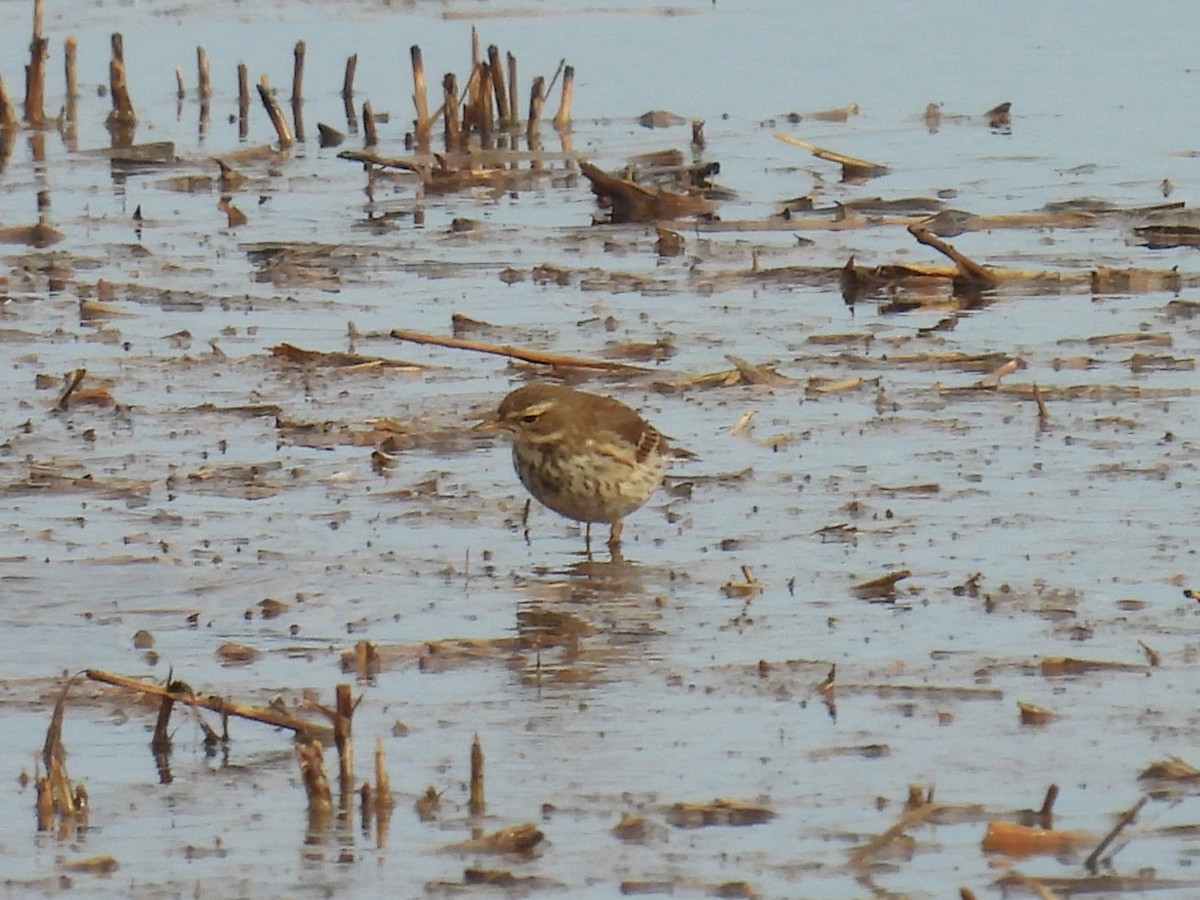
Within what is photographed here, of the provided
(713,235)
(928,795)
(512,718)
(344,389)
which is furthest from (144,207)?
(928,795)

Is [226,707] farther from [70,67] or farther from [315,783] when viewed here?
[70,67]

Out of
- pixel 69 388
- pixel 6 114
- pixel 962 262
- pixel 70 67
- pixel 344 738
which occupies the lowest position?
pixel 344 738

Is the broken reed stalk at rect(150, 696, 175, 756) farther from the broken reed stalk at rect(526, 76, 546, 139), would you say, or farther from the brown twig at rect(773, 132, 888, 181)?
the broken reed stalk at rect(526, 76, 546, 139)

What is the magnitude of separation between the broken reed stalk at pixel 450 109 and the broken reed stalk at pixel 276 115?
1.09m

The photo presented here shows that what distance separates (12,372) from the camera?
12344 millimetres

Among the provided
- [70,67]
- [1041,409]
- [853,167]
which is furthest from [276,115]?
[1041,409]

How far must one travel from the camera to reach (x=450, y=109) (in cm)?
1747

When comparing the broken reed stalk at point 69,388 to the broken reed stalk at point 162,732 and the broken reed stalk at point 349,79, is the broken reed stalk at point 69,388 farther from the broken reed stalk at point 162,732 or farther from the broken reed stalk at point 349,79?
the broken reed stalk at point 349,79

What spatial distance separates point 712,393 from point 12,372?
3.18 metres

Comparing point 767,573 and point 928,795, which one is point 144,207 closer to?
point 767,573

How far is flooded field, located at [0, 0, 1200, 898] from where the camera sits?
6.70 metres

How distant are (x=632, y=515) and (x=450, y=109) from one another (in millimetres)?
7572

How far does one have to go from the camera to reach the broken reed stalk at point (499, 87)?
59.6 feet

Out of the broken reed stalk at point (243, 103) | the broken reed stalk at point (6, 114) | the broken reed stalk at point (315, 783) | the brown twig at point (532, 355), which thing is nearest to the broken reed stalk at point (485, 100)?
the broken reed stalk at point (243, 103)
